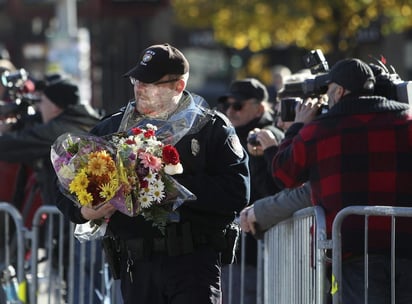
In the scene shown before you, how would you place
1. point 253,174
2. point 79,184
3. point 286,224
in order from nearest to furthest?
1. point 79,184
2. point 286,224
3. point 253,174

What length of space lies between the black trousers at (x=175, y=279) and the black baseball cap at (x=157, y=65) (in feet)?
2.86

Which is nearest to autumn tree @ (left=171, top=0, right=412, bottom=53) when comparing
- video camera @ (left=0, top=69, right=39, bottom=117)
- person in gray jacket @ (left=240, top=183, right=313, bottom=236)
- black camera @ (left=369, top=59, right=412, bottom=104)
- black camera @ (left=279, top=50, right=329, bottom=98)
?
video camera @ (left=0, top=69, right=39, bottom=117)

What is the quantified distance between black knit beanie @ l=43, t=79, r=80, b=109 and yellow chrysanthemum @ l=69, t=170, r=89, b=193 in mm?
3425

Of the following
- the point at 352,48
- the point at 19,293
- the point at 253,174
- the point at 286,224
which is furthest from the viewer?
the point at 352,48

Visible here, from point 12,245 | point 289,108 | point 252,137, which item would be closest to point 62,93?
point 12,245

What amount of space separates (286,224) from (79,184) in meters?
1.94

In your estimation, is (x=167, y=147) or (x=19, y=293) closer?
(x=167, y=147)

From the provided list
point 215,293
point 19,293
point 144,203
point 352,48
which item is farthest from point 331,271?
point 352,48

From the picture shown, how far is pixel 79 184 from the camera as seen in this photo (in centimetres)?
515

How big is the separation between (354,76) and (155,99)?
4.00 ft

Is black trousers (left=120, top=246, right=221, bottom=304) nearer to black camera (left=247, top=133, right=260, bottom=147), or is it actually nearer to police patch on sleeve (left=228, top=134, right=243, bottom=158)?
police patch on sleeve (left=228, top=134, right=243, bottom=158)

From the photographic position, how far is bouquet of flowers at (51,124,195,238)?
5145 millimetres

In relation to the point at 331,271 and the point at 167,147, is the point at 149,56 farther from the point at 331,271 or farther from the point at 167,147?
the point at 331,271

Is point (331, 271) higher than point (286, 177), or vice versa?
point (286, 177)
